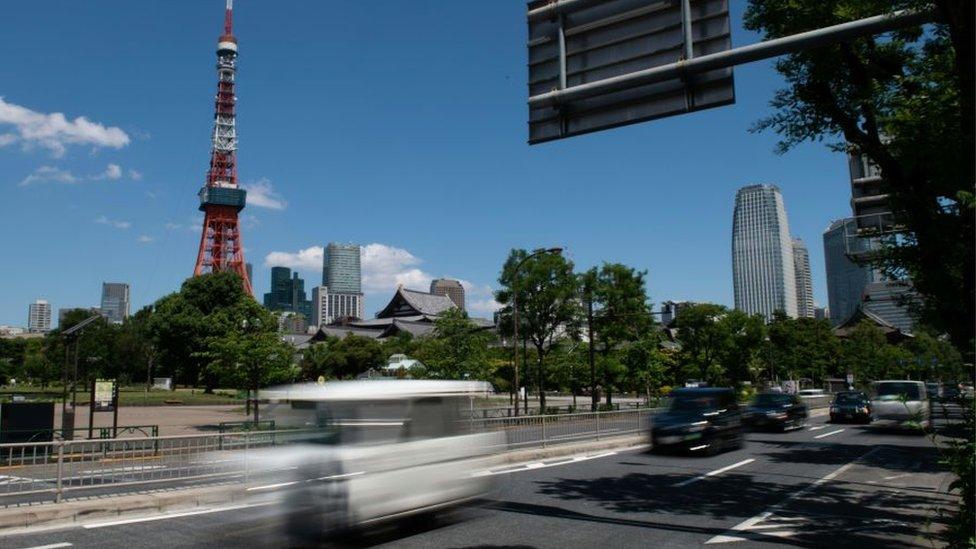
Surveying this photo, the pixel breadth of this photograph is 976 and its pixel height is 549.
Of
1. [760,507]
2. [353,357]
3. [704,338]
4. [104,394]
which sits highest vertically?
[704,338]

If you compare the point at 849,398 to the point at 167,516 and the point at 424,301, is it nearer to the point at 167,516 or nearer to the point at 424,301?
the point at 167,516

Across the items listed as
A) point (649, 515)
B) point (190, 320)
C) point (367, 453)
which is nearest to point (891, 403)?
point (649, 515)

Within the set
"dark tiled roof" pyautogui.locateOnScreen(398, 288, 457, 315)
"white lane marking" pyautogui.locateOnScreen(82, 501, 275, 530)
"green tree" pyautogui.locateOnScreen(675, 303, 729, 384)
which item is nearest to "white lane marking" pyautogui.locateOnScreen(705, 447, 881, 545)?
"white lane marking" pyautogui.locateOnScreen(82, 501, 275, 530)

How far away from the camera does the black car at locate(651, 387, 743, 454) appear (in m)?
18.8

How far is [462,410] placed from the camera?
33.7 ft

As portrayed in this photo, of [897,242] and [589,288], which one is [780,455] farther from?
[589,288]

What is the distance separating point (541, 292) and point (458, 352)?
19.9 ft

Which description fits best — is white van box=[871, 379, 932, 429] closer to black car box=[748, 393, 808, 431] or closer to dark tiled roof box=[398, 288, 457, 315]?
black car box=[748, 393, 808, 431]

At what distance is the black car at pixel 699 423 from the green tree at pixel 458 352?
1937 cm

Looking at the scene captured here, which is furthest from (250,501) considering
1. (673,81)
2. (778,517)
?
(673,81)

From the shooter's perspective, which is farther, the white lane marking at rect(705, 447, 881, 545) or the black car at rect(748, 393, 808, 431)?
the black car at rect(748, 393, 808, 431)

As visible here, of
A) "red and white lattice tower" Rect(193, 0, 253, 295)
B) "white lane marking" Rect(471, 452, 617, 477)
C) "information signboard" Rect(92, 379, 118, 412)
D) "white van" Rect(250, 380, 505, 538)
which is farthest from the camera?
"red and white lattice tower" Rect(193, 0, 253, 295)

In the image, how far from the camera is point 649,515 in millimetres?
10484

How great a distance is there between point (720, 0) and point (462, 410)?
657cm
